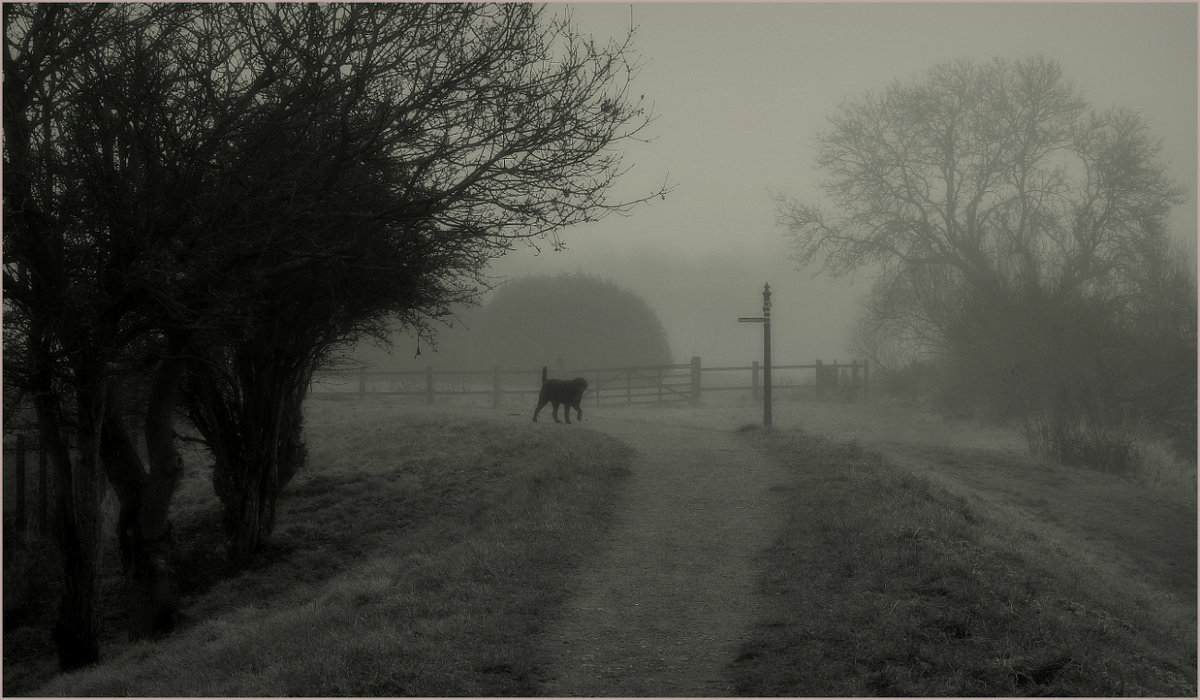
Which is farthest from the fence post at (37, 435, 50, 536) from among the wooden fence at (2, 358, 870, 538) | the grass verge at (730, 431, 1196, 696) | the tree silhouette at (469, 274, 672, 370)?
the tree silhouette at (469, 274, 672, 370)

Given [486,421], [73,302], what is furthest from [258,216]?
[486,421]

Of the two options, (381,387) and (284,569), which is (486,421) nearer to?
(284,569)

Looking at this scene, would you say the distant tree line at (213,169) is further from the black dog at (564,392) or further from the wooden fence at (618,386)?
the wooden fence at (618,386)

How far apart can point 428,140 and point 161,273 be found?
116 inches

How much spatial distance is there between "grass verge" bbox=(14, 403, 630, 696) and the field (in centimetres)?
4

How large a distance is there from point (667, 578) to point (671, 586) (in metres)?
0.29

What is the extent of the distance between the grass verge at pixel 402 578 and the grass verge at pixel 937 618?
198 centimetres

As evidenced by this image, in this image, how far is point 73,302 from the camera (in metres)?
8.62

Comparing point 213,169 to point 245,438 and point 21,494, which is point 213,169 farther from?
point 21,494

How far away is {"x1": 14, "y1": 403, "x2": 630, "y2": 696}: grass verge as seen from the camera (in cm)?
677

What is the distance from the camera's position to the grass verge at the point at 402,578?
6770 millimetres

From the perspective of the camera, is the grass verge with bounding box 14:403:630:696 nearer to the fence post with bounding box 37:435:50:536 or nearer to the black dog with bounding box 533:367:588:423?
the black dog with bounding box 533:367:588:423

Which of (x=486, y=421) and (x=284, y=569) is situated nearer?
(x=284, y=569)

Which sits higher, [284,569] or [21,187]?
[21,187]
